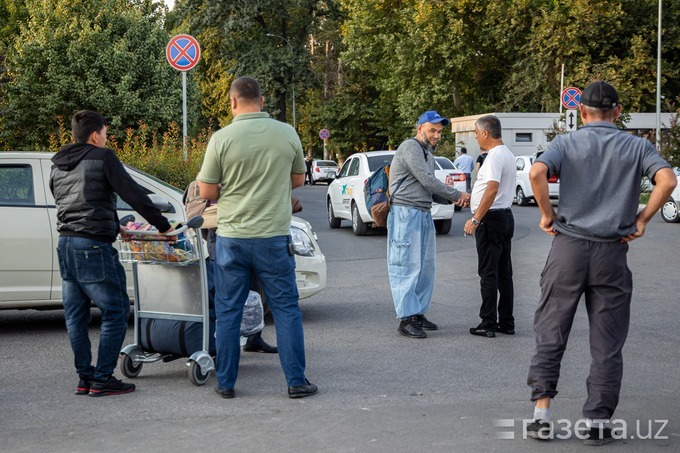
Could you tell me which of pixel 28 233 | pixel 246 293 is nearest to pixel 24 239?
pixel 28 233

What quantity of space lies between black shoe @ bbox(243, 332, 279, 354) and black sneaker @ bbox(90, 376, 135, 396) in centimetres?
148

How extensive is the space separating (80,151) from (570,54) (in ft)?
131

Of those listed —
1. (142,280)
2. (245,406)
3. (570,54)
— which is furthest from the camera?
(570,54)

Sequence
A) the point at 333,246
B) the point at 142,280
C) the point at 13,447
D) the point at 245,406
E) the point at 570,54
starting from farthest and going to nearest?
the point at 570,54 → the point at 333,246 → the point at 142,280 → the point at 245,406 → the point at 13,447

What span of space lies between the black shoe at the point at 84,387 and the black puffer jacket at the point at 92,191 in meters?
0.92

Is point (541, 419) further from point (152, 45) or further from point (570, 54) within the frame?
point (570, 54)

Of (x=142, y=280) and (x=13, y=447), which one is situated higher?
(x=142, y=280)

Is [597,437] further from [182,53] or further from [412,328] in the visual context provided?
[182,53]

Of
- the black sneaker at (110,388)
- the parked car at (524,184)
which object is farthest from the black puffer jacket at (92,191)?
the parked car at (524,184)

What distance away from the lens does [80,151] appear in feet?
21.4

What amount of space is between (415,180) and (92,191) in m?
3.22

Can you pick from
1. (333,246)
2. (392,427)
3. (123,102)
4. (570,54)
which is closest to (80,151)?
(392,427)

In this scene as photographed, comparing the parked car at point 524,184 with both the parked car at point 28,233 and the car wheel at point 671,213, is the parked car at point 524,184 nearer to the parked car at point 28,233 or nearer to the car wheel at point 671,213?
the car wheel at point 671,213

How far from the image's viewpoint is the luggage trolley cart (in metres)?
6.74
